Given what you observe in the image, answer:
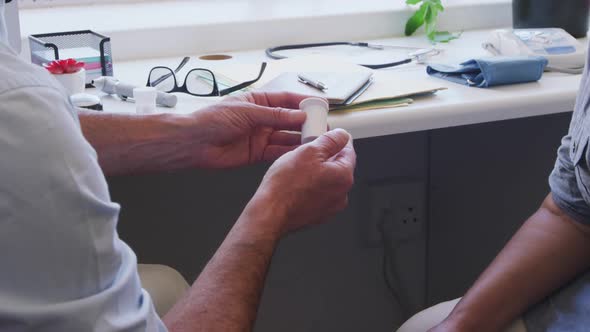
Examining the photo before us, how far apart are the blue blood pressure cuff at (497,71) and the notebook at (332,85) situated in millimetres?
150

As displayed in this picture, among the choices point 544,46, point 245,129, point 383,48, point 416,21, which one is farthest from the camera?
point 416,21

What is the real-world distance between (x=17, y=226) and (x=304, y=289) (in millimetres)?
1168

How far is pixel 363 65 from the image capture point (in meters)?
1.32

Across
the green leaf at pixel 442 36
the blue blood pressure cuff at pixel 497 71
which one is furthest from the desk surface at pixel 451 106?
the green leaf at pixel 442 36

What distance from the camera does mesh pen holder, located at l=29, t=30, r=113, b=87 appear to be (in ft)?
3.94

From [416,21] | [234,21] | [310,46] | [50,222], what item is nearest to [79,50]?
[234,21]

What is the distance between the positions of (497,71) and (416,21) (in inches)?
17.2

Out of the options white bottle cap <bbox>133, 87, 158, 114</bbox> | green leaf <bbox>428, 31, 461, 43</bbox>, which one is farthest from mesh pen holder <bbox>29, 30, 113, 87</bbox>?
green leaf <bbox>428, 31, 461, 43</bbox>

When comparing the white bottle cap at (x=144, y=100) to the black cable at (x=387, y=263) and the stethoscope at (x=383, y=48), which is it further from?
the black cable at (x=387, y=263)

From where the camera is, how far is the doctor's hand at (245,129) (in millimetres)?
1006

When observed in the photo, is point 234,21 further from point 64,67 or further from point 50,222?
point 50,222

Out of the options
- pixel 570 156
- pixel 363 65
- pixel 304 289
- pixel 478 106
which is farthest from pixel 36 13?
pixel 570 156

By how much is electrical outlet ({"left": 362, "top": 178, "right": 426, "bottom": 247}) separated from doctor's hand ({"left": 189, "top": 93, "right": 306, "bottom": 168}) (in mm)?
611

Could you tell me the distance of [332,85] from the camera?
111 centimetres
